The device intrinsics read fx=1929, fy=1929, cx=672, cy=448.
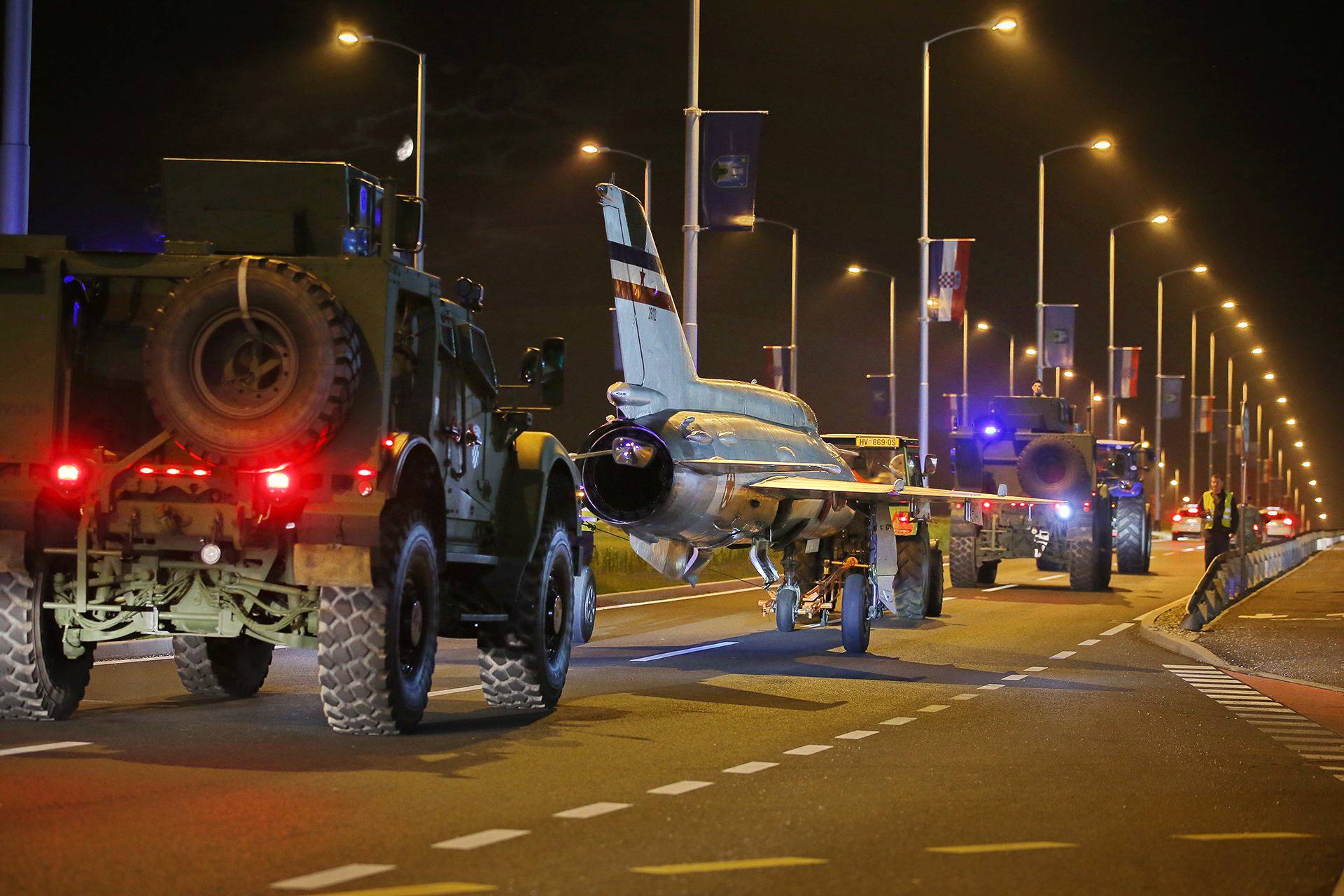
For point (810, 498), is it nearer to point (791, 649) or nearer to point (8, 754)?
point (791, 649)

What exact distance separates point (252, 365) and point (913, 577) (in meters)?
16.4

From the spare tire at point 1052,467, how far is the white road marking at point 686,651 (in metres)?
14.9

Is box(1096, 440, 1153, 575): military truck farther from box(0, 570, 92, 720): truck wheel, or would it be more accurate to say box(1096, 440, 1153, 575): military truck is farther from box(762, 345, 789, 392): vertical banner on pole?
box(0, 570, 92, 720): truck wheel

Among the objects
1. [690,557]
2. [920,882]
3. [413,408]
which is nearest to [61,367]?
[413,408]

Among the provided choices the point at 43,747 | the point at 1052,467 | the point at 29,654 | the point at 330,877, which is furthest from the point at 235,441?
the point at 1052,467

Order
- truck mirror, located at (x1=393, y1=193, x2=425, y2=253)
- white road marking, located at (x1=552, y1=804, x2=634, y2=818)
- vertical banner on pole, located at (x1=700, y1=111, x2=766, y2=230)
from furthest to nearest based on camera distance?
vertical banner on pole, located at (x1=700, y1=111, x2=766, y2=230), truck mirror, located at (x1=393, y1=193, x2=425, y2=253), white road marking, located at (x1=552, y1=804, x2=634, y2=818)

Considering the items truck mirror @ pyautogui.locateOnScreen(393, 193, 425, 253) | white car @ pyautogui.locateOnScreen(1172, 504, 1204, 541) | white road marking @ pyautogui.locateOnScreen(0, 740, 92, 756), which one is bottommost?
white road marking @ pyautogui.locateOnScreen(0, 740, 92, 756)

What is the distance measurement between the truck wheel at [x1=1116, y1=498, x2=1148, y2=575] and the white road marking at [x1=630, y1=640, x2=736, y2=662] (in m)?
23.6

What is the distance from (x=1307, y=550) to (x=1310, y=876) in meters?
57.1

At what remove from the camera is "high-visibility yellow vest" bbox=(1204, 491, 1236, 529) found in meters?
40.8

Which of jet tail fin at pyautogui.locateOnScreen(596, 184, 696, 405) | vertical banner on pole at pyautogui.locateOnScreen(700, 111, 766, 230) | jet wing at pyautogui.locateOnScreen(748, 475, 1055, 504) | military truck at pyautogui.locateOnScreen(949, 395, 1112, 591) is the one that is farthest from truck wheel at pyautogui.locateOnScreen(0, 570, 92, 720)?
military truck at pyautogui.locateOnScreen(949, 395, 1112, 591)

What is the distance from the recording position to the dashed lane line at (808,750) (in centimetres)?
1208

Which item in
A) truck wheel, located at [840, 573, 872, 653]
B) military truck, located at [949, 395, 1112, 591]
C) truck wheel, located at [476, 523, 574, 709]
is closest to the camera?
truck wheel, located at [476, 523, 574, 709]

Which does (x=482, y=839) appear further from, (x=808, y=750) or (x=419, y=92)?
(x=419, y=92)
